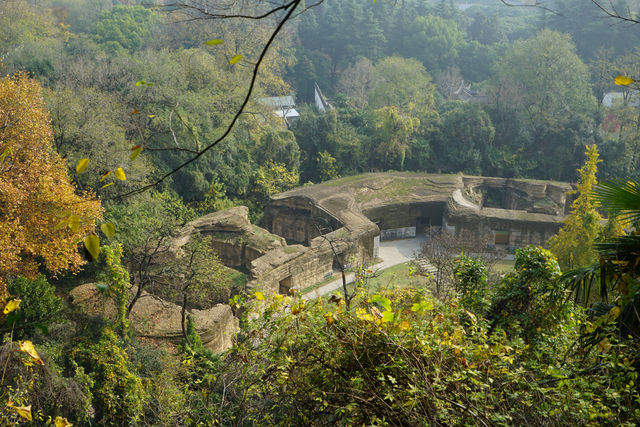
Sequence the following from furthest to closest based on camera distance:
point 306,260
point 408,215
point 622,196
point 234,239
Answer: point 408,215
point 234,239
point 306,260
point 622,196

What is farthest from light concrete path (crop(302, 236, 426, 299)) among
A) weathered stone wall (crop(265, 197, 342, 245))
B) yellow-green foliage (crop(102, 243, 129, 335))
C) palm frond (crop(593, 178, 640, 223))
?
palm frond (crop(593, 178, 640, 223))

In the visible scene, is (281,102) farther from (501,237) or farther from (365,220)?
(501,237)

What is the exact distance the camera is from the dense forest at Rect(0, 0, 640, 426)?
3.93 meters

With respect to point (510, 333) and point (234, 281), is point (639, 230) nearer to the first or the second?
point (510, 333)

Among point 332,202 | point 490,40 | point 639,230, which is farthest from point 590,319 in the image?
point 490,40

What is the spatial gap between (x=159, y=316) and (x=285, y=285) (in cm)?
551

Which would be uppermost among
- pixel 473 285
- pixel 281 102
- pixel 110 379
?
pixel 473 285

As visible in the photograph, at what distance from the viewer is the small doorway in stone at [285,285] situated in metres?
17.8

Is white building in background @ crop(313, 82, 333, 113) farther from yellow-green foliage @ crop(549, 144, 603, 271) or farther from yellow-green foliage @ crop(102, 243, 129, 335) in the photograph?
yellow-green foliage @ crop(102, 243, 129, 335)

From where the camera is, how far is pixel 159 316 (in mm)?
13469

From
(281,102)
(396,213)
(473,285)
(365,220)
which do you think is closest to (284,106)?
(281,102)

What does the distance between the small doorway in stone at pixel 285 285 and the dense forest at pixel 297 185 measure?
180cm

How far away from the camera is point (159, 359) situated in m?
11.3

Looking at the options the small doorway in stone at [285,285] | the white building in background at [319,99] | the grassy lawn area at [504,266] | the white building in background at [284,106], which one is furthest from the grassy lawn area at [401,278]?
the white building in background at [319,99]
